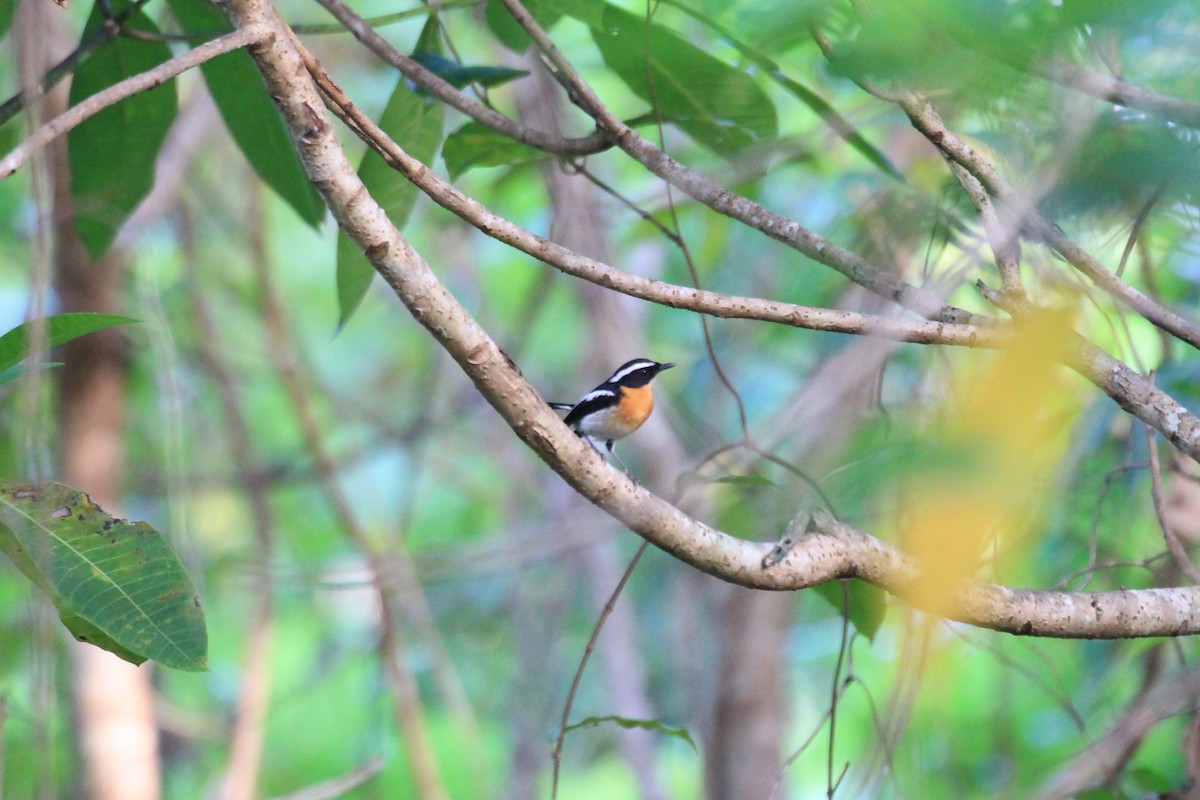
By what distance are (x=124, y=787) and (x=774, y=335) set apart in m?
3.00

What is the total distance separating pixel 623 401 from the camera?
384cm

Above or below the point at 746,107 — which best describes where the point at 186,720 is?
below

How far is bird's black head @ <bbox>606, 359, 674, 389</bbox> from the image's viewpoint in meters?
3.81

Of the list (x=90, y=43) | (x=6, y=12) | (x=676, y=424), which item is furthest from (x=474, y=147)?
(x=676, y=424)

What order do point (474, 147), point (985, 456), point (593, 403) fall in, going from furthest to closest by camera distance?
point (593, 403) < point (474, 147) < point (985, 456)

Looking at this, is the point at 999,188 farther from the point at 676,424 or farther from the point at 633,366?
the point at 676,424

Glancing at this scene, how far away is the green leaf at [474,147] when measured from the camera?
2387mm

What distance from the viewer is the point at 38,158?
128 centimetres

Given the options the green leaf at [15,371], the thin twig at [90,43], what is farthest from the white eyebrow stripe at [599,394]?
the green leaf at [15,371]

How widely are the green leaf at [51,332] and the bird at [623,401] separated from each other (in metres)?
2.42

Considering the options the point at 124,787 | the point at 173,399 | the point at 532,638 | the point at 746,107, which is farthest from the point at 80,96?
the point at 532,638

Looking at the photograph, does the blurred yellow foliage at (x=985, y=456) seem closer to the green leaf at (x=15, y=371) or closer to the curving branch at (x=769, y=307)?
the curving branch at (x=769, y=307)

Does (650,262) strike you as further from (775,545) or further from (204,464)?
(775,545)

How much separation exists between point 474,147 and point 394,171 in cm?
28
